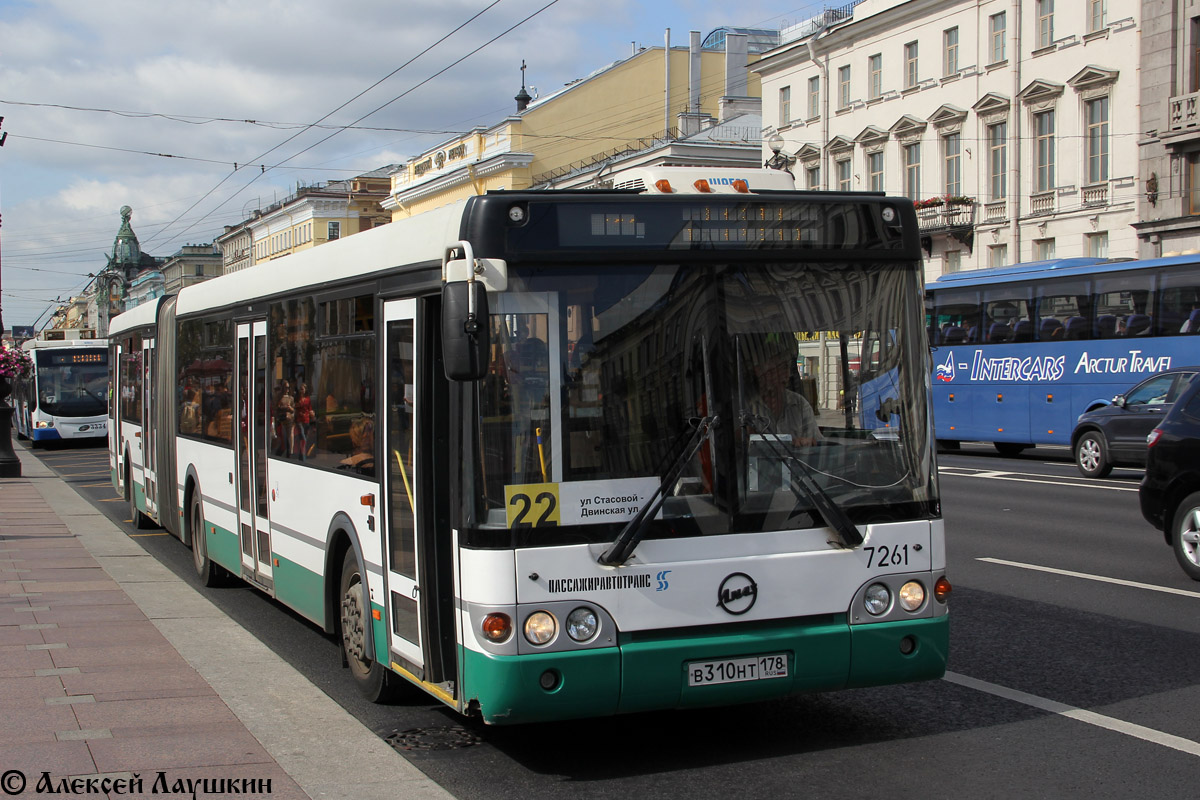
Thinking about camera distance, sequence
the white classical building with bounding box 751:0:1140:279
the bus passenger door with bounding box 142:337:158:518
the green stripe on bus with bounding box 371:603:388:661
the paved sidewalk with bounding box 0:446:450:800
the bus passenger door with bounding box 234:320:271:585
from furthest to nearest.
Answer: the white classical building with bounding box 751:0:1140:279 → the bus passenger door with bounding box 142:337:158:518 → the bus passenger door with bounding box 234:320:271:585 → the green stripe on bus with bounding box 371:603:388:661 → the paved sidewalk with bounding box 0:446:450:800

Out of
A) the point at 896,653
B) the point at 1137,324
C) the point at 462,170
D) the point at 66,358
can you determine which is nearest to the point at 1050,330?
the point at 1137,324

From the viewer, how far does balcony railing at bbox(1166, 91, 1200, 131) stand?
36.5 m

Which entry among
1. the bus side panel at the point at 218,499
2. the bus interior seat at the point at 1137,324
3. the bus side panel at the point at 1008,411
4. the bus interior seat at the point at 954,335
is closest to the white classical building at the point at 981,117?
the bus interior seat at the point at 954,335

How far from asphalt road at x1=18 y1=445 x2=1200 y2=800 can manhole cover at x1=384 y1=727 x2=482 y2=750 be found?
0.01 m

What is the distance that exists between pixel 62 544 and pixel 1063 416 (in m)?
18.4

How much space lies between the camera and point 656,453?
228 inches

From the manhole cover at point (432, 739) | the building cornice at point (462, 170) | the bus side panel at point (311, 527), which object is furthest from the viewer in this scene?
the building cornice at point (462, 170)

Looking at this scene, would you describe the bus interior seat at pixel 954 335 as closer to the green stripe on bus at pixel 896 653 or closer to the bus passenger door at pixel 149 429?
the bus passenger door at pixel 149 429

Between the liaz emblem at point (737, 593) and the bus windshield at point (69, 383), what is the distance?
36343 millimetres

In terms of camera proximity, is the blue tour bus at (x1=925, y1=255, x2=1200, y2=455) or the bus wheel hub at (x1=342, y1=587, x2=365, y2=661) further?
the blue tour bus at (x1=925, y1=255, x2=1200, y2=455)

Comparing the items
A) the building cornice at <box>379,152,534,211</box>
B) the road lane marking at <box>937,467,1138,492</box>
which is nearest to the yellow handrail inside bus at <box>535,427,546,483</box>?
the road lane marking at <box>937,467,1138,492</box>

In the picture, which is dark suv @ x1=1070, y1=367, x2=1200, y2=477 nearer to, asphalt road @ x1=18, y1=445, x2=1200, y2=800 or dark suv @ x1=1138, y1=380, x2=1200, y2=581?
dark suv @ x1=1138, y1=380, x2=1200, y2=581

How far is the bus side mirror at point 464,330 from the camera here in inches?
213

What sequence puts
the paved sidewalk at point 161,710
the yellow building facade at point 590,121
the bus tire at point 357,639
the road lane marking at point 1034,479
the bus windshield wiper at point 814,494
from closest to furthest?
1. the paved sidewalk at point 161,710
2. the bus windshield wiper at point 814,494
3. the bus tire at point 357,639
4. the road lane marking at point 1034,479
5. the yellow building facade at point 590,121
